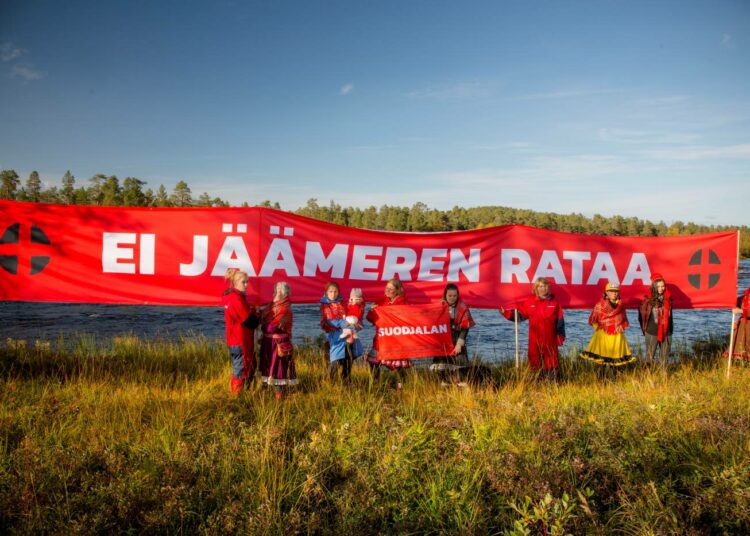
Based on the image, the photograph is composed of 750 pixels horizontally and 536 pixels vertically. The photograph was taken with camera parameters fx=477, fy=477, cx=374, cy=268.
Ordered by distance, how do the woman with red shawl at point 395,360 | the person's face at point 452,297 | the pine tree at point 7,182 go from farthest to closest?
the pine tree at point 7,182, the person's face at point 452,297, the woman with red shawl at point 395,360

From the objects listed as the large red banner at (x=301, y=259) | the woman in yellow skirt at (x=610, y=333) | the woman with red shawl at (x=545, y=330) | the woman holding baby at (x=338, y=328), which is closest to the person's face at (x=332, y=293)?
the woman holding baby at (x=338, y=328)

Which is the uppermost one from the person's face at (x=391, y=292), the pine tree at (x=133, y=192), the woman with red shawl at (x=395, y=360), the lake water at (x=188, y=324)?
the pine tree at (x=133, y=192)

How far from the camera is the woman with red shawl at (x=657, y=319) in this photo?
28.1 ft

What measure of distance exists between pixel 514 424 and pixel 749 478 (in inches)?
75.4

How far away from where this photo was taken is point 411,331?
6734 mm

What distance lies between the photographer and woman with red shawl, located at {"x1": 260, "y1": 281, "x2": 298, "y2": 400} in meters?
6.07

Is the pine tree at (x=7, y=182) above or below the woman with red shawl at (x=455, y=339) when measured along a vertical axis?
above

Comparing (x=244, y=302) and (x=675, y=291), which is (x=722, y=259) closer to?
(x=675, y=291)

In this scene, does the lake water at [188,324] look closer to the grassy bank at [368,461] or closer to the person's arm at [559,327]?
the person's arm at [559,327]

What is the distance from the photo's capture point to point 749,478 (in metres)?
3.88

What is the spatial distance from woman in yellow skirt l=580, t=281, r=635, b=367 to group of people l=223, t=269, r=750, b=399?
2 centimetres

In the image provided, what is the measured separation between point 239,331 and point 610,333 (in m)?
6.00

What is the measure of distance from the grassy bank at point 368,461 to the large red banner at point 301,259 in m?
1.87

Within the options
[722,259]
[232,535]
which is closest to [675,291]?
[722,259]
